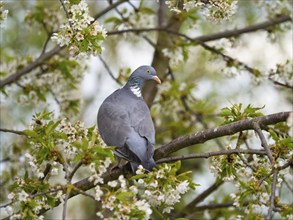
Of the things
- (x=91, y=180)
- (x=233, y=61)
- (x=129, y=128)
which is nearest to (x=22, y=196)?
(x=91, y=180)

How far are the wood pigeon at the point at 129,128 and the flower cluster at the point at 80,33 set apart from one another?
0.75 metres

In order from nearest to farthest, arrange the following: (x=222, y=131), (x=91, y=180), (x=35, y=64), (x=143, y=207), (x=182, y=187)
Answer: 1. (x=143, y=207)
2. (x=91, y=180)
3. (x=182, y=187)
4. (x=222, y=131)
5. (x=35, y=64)

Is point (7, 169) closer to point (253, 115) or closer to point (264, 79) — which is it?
point (264, 79)

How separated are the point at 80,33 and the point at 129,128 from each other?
91 centimetres

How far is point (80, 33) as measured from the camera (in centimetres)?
415

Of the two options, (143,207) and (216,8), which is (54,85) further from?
(143,207)

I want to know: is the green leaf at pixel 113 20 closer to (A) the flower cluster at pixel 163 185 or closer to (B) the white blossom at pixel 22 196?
(A) the flower cluster at pixel 163 185

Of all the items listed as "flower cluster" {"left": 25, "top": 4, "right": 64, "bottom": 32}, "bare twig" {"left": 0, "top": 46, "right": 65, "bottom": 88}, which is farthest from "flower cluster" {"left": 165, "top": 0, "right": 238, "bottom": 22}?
"flower cluster" {"left": 25, "top": 4, "right": 64, "bottom": 32}

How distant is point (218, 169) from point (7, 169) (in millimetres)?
3250

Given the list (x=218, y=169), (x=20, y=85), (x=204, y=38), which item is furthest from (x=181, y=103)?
(x=218, y=169)

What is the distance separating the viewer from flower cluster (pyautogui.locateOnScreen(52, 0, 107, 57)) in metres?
4.16

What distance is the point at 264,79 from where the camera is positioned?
257 inches

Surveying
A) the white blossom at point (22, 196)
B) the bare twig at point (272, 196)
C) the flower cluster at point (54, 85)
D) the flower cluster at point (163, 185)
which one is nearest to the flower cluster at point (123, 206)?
the flower cluster at point (163, 185)

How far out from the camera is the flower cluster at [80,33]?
4.16m
